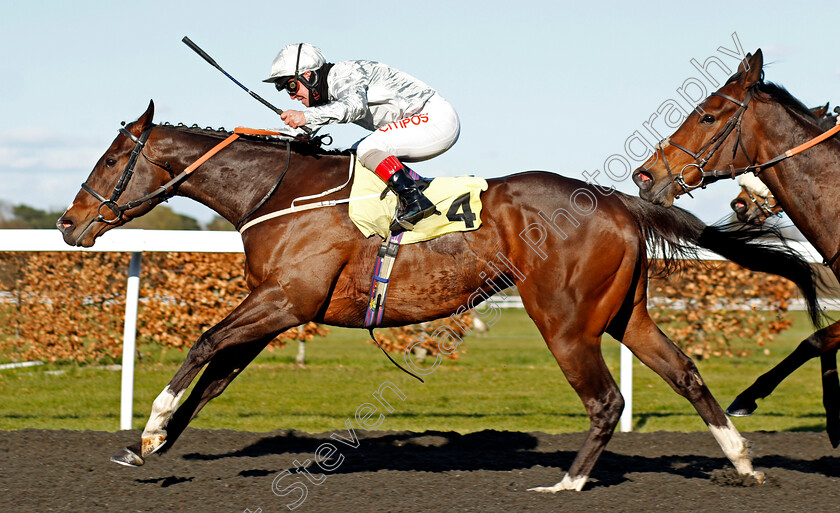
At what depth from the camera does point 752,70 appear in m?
4.05

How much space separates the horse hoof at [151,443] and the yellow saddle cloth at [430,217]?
1.32m

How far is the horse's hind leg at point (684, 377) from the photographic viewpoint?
4.05 metres

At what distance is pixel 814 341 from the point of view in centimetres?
415

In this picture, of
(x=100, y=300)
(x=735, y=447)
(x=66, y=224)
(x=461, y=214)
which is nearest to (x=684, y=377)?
(x=735, y=447)

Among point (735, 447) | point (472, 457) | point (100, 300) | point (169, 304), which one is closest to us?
point (735, 447)

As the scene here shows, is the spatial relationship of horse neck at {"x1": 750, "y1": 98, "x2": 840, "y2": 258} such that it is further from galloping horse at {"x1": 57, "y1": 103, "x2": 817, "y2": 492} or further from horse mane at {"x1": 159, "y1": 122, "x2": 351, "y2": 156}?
horse mane at {"x1": 159, "y1": 122, "x2": 351, "y2": 156}

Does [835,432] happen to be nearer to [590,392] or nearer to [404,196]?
[590,392]

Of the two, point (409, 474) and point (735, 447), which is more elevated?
point (735, 447)

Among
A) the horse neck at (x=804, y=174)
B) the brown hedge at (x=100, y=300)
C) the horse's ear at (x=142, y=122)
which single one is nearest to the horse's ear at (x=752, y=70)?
the horse neck at (x=804, y=174)

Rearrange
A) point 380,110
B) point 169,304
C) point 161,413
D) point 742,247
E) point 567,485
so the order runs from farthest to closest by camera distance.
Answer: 1. point 169,304
2. point 742,247
3. point 380,110
4. point 567,485
5. point 161,413

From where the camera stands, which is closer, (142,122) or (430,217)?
(430,217)

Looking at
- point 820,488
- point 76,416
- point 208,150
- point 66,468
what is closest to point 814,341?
point 820,488

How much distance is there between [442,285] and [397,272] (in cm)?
23

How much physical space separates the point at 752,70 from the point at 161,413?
3.20 meters
